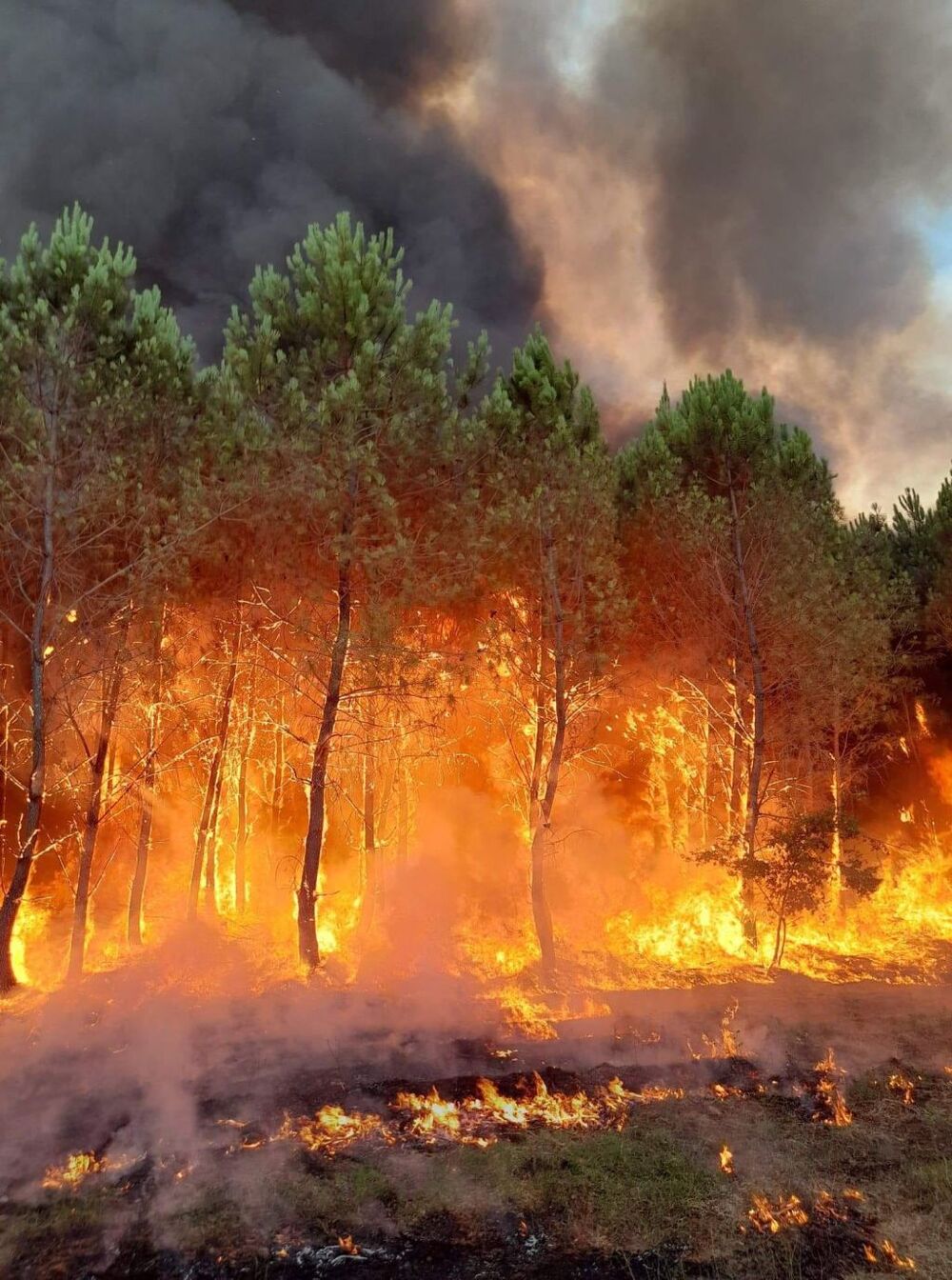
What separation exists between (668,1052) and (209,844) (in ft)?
47.2

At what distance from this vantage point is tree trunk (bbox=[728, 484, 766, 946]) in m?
18.2

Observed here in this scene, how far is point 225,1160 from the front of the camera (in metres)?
9.56

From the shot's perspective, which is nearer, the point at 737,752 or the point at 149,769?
the point at 149,769

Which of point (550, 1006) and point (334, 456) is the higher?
point (334, 456)

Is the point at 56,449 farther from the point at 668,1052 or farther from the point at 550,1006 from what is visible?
the point at 668,1052

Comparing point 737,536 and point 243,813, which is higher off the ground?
point 737,536

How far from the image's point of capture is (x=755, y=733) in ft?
62.0

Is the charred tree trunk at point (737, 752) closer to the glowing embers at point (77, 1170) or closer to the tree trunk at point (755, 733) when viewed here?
the tree trunk at point (755, 733)

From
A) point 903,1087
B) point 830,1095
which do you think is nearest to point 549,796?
point 830,1095

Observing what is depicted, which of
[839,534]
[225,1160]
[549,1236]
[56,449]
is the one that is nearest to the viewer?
[549,1236]

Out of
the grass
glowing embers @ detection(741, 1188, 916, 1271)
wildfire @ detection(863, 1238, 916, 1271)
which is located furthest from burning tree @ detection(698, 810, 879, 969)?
wildfire @ detection(863, 1238, 916, 1271)

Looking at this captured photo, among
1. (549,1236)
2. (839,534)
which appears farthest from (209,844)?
(839,534)

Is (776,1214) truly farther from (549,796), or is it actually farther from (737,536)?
(737,536)

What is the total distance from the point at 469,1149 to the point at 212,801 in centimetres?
1325
